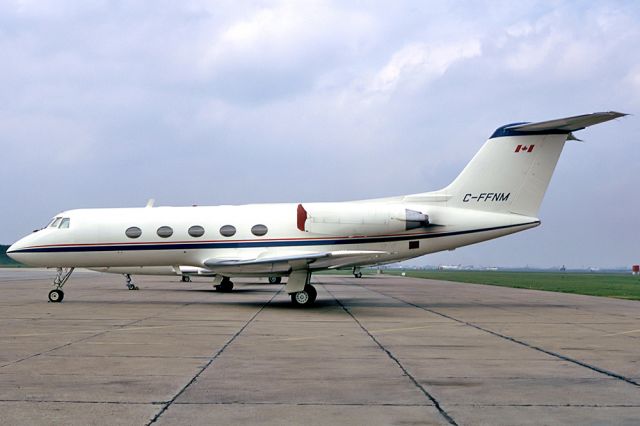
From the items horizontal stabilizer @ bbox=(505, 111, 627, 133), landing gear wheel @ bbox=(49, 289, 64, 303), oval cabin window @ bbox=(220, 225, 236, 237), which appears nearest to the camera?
horizontal stabilizer @ bbox=(505, 111, 627, 133)

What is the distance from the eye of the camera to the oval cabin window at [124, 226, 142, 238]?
2147 cm

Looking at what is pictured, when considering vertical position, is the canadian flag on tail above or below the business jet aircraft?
above

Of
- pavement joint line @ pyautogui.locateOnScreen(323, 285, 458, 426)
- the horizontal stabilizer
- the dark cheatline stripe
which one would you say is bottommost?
pavement joint line @ pyautogui.locateOnScreen(323, 285, 458, 426)

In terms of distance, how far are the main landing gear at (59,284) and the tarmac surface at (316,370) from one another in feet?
19.8

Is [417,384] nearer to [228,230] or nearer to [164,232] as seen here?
[228,230]

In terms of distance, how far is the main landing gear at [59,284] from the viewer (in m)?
22.1

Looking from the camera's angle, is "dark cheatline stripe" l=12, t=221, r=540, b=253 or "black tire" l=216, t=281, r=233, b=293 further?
"black tire" l=216, t=281, r=233, b=293

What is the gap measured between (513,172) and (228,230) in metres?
9.69

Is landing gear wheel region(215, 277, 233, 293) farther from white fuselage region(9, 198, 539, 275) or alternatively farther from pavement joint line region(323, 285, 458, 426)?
pavement joint line region(323, 285, 458, 426)

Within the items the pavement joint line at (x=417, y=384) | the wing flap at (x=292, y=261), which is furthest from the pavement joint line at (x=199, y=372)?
the wing flap at (x=292, y=261)

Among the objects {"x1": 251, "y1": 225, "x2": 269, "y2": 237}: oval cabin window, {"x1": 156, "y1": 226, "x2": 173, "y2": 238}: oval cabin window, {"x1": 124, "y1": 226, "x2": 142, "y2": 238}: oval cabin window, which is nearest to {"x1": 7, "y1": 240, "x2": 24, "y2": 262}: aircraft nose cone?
{"x1": 124, "y1": 226, "x2": 142, "y2": 238}: oval cabin window

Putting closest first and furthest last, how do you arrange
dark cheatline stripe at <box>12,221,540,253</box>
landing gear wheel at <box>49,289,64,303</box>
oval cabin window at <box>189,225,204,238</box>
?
dark cheatline stripe at <box>12,221,540,253</box> < oval cabin window at <box>189,225,204,238</box> < landing gear wheel at <box>49,289,64,303</box>

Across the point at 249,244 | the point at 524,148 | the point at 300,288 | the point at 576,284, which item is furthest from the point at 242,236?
the point at 576,284

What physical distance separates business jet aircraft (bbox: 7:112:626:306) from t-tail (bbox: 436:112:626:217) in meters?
0.03
